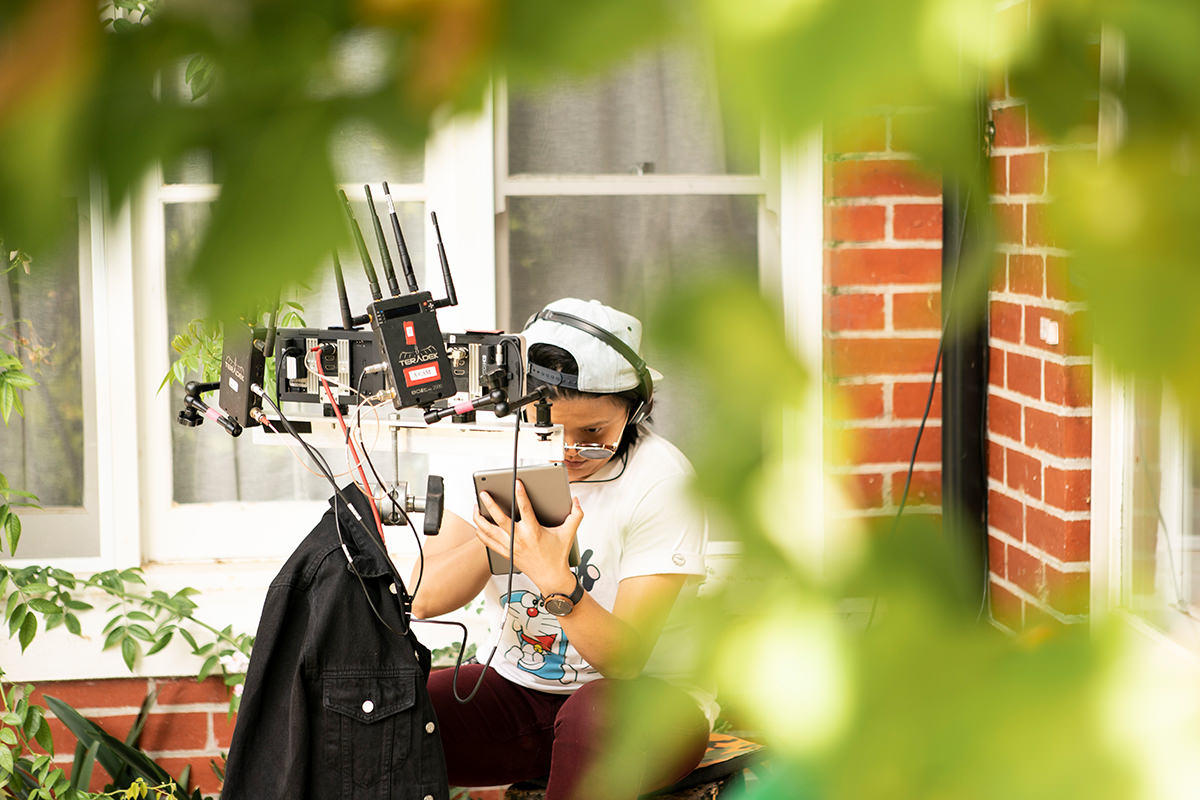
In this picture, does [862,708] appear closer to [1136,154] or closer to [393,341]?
[1136,154]

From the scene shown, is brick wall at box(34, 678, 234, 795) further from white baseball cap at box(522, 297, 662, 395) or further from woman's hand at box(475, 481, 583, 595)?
white baseball cap at box(522, 297, 662, 395)

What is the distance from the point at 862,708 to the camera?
214 millimetres

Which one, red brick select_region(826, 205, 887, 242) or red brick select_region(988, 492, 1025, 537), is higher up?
red brick select_region(826, 205, 887, 242)

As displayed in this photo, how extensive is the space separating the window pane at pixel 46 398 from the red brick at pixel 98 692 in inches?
12.0

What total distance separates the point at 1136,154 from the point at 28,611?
2621 millimetres

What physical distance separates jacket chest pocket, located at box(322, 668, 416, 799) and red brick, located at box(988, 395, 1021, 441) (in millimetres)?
1233

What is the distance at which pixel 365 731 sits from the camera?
2.00 m

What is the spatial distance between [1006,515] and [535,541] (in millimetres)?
921

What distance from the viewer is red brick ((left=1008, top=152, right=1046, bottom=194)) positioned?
0.21 meters

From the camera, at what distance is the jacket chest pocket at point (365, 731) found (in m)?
1.99

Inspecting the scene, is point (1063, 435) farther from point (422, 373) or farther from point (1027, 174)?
point (1027, 174)

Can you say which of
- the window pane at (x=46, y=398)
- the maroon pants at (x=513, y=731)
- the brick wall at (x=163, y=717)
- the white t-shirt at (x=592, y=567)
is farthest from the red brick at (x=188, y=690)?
the white t-shirt at (x=592, y=567)

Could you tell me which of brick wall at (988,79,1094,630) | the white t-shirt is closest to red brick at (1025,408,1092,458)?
brick wall at (988,79,1094,630)

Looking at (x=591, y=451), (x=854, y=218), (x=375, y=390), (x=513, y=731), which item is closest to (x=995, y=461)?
(x=591, y=451)
